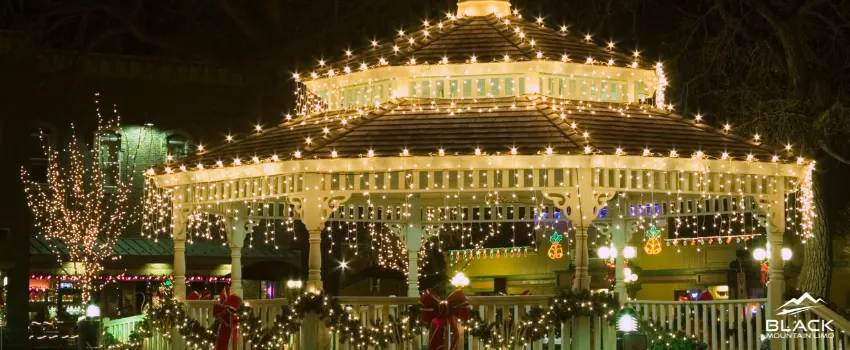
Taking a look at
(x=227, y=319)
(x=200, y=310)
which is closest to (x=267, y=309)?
(x=227, y=319)

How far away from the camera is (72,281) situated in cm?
4741

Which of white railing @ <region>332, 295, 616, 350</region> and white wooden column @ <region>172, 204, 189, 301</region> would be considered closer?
white railing @ <region>332, 295, 616, 350</region>

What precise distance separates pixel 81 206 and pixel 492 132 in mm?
28706

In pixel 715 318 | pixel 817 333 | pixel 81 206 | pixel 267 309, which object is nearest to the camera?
pixel 817 333

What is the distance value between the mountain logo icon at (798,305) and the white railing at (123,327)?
10329 mm

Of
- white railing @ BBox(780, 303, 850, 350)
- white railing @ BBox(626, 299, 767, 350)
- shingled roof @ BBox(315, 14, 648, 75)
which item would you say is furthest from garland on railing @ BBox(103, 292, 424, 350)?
white railing @ BBox(780, 303, 850, 350)

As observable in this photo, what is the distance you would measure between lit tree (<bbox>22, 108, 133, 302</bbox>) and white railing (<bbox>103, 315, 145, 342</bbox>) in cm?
1928

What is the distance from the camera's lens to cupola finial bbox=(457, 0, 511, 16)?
2486cm

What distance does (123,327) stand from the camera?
25109mm

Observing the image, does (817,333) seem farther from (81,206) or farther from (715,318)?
(81,206)

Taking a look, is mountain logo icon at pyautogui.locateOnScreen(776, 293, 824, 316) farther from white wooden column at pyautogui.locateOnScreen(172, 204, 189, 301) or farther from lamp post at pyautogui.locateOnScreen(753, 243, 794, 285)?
lamp post at pyautogui.locateOnScreen(753, 243, 794, 285)

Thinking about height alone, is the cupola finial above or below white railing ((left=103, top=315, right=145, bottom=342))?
above

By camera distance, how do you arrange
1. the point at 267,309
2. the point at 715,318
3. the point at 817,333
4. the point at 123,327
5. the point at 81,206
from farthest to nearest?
1. the point at 81,206
2. the point at 123,327
3. the point at 715,318
4. the point at 267,309
5. the point at 817,333

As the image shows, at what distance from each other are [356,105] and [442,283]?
64.5 ft
